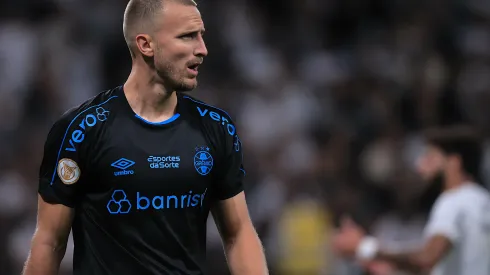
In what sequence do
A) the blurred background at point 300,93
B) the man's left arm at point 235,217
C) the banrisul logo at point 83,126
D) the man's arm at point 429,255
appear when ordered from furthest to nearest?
the blurred background at point 300,93 → the man's arm at point 429,255 → the man's left arm at point 235,217 → the banrisul logo at point 83,126

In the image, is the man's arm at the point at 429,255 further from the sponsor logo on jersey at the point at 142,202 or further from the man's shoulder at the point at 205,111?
the sponsor logo on jersey at the point at 142,202

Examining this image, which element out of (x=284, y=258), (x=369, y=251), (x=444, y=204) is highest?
(x=444, y=204)

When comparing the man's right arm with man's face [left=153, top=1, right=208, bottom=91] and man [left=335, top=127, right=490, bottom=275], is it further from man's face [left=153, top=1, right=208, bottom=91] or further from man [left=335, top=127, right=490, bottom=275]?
man [left=335, top=127, right=490, bottom=275]

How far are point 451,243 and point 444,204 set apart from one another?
0.80 ft

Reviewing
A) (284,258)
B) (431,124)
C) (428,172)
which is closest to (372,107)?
(431,124)

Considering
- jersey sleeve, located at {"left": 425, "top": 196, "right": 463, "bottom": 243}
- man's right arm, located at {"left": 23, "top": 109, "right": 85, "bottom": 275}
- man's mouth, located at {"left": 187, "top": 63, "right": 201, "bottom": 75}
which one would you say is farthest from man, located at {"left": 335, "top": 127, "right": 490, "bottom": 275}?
man's right arm, located at {"left": 23, "top": 109, "right": 85, "bottom": 275}

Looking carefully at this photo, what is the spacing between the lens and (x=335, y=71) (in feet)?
39.3

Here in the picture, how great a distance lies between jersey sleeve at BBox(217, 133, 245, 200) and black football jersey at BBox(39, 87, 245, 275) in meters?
0.08

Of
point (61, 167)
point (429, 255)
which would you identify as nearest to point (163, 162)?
point (61, 167)

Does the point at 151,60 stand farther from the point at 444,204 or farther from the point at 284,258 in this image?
the point at 284,258

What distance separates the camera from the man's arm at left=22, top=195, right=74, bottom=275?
13.8 feet

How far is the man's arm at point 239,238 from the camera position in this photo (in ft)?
14.5

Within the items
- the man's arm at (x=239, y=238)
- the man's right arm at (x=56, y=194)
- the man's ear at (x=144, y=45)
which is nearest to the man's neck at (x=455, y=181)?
the man's arm at (x=239, y=238)

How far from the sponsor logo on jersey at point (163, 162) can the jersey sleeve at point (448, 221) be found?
9.66 feet
